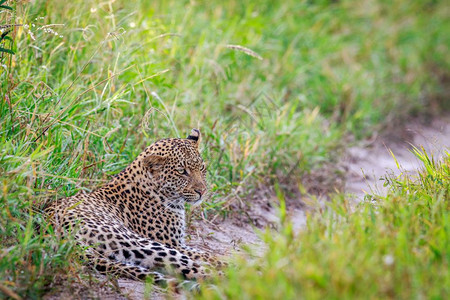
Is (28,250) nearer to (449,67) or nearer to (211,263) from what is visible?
(211,263)

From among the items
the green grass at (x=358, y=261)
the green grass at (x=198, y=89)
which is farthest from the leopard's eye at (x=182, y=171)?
the green grass at (x=358, y=261)

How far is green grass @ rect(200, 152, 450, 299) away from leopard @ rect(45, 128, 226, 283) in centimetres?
48

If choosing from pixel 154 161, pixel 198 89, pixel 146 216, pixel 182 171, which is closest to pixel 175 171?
pixel 182 171

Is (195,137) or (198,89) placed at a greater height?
(198,89)

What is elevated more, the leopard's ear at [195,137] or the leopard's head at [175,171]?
the leopard's ear at [195,137]

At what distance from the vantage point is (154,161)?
18.2 ft

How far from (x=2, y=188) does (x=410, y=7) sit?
430 inches

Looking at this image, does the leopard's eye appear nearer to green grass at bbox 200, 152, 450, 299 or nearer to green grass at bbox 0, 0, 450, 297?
green grass at bbox 0, 0, 450, 297

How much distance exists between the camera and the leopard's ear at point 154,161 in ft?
18.1

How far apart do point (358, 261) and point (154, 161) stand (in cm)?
242

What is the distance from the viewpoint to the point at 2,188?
4.36m

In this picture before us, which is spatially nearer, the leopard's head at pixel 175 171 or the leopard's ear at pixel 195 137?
the leopard's head at pixel 175 171

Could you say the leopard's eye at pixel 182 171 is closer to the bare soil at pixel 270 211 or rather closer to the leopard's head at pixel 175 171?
the leopard's head at pixel 175 171

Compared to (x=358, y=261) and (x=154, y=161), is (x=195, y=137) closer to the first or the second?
(x=154, y=161)
